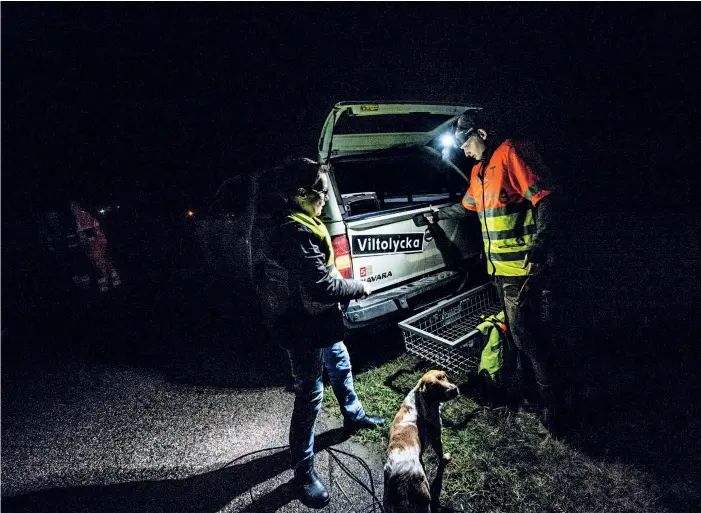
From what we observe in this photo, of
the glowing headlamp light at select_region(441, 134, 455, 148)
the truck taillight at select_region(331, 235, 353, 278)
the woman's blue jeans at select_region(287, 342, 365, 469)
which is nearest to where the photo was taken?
the woman's blue jeans at select_region(287, 342, 365, 469)

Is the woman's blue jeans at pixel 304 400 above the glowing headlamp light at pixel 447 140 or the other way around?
the other way around

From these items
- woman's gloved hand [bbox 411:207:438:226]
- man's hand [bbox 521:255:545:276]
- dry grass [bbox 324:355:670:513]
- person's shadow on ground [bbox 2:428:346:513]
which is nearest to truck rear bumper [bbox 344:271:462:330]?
woman's gloved hand [bbox 411:207:438:226]

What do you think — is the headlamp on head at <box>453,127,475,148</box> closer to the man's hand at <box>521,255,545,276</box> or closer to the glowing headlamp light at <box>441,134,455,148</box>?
the man's hand at <box>521,255,545,276</box>

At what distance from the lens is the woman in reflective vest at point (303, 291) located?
1799 millimetres

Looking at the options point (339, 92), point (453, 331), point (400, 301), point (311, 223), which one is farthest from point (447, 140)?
point (339, 92)

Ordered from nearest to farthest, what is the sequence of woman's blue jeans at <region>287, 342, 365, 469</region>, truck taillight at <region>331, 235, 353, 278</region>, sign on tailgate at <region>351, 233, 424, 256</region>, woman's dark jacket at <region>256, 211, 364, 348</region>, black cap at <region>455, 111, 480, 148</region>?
woman's dark jacket at <region>256, 211, 364, 348</region>
woman's blue jeans at <region>287, 342, 365, 469</region>
black cap at <region>455, 111, 480, 148</region>
truck taillight at <region>331, 235, 353, 278</region>
sign on tailgate at <region>351, 233, 424, 256</region>

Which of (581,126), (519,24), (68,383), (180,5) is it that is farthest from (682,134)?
(180,5)

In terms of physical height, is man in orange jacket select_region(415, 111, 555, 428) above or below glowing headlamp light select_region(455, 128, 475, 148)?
below

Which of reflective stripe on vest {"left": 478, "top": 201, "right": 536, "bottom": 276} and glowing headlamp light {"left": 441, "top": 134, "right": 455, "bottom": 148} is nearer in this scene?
reflective stripe on vest {"left": 478, "top": 201, "right": 536, "bottom": 276}

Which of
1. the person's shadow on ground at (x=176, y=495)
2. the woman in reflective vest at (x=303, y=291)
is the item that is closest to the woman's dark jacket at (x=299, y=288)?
the woman in reflective vest at (x=303, y=291)

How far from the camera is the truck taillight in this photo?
113 inches

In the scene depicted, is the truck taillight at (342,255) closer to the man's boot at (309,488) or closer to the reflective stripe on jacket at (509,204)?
the reflective stripe on jacket at (509,204)

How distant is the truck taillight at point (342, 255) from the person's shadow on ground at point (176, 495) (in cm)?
137

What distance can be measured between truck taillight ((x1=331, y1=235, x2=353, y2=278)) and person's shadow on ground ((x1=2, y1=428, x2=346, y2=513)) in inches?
53.9
